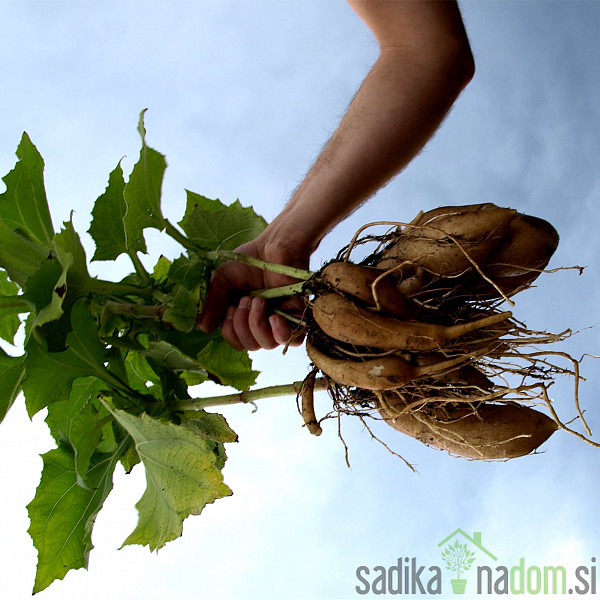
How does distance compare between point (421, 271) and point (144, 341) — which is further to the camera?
→ point (144, 341)

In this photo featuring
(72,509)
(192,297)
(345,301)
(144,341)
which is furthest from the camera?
(144,341)

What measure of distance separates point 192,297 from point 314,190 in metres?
0.34

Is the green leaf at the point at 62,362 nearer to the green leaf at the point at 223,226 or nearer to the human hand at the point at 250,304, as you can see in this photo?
the human hand at the point at 250,304

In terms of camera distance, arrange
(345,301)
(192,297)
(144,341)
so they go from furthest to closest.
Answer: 1. (144,341)
2. (192,297)
3. (345,301)

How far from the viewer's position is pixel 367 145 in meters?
1.21

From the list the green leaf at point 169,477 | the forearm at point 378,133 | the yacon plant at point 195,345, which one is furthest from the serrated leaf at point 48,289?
the forearm at point 378,133

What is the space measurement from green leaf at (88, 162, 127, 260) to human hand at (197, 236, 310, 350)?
9.4 inches

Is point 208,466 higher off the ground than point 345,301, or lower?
lower

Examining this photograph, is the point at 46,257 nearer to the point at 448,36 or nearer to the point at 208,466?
the point at 208,466

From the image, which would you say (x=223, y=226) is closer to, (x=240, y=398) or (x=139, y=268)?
(x=139, y=268)

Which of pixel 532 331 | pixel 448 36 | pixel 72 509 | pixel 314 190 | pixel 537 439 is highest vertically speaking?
pixel 448 36

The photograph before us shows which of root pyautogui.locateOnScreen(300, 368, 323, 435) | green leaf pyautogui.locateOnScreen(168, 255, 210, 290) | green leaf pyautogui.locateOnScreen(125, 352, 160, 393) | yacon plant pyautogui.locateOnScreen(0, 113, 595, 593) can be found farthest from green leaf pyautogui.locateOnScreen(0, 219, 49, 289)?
root pyautogui.locateOnScreen(300, 368, 323, 435)

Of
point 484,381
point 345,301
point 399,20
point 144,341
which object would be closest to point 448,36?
point 399,20

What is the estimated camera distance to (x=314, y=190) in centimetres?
125
